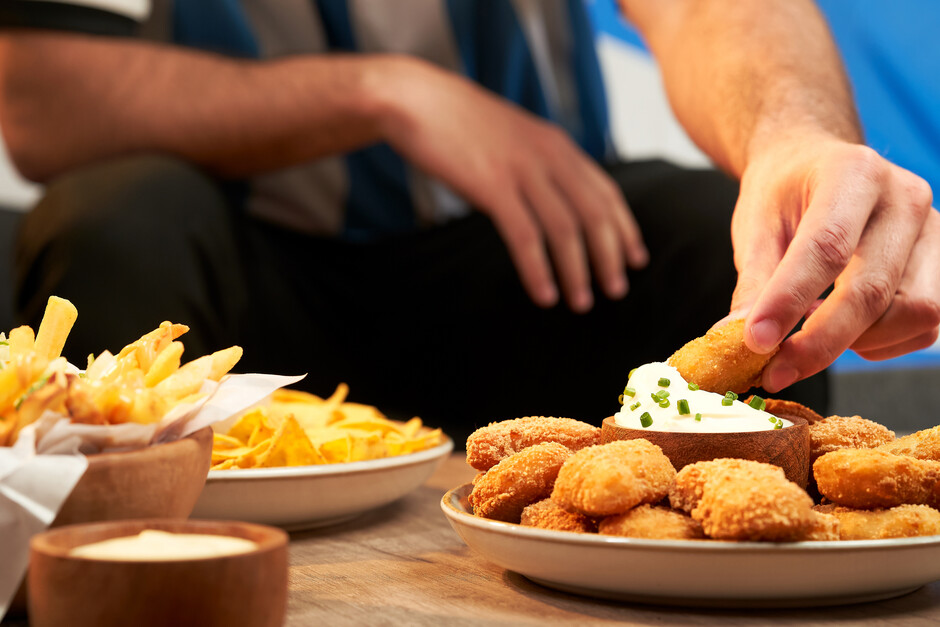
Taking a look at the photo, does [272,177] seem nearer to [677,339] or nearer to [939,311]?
[677,339]

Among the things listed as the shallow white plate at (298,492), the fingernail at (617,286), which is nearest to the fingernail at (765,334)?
the shallow white plate at (298,492)

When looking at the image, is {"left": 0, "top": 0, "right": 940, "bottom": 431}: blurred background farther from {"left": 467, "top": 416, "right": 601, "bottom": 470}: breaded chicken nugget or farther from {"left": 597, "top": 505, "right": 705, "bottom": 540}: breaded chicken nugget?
{"left": 597, "top": 505, "right": 705, "bottom": 540}: breaded chicken nugget

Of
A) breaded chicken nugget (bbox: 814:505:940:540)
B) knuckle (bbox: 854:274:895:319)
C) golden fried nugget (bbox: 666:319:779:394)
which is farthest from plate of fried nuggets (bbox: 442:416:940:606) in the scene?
knuckle (bbox: 854:274:895:319)

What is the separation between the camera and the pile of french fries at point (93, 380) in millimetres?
528

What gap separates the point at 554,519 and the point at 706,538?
102 millimetres

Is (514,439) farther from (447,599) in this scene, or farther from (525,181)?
(525,181)

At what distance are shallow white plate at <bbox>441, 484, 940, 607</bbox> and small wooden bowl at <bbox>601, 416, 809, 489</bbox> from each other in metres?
0.10

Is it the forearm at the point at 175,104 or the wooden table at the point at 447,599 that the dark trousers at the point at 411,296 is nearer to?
the forearm at the point at 175,104

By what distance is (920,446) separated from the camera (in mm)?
697

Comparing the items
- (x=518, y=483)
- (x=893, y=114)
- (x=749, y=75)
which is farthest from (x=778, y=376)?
(x=893, y=114)

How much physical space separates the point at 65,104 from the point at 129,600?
5.53ft

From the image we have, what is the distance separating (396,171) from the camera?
211cm

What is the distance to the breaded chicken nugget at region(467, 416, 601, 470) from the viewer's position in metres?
0.72

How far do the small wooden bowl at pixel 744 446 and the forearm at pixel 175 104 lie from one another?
125 cm
